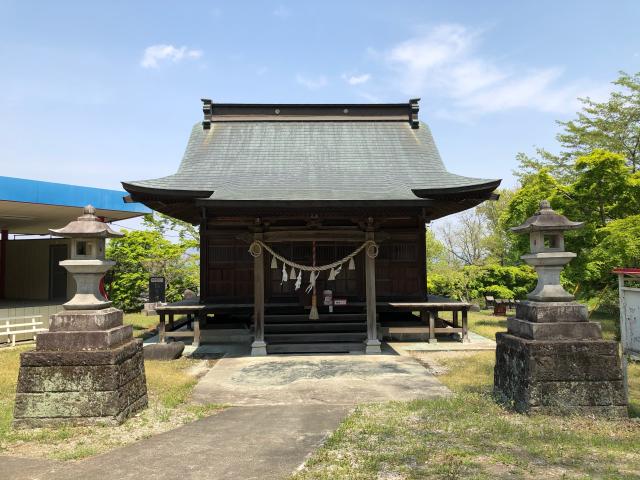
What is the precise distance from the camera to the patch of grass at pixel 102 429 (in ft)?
15.6

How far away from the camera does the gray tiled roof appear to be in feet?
35.7

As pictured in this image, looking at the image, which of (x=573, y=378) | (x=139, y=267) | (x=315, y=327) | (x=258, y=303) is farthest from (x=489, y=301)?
(x=139, y=267)

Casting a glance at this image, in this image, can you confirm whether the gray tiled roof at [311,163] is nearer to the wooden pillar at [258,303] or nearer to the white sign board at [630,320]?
the wooden pillar at [258,303]

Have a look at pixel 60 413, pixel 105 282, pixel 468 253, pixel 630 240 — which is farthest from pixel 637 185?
pixel 468 253

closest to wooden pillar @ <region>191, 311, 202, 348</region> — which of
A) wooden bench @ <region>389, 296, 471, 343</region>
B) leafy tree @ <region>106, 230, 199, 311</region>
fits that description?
wooden bench @ <region>389, 296, 471, 343</region>

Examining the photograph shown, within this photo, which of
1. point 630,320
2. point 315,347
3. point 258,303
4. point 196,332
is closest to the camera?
point 630,320

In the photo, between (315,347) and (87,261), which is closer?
(87,261)

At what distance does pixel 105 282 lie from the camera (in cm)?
2016

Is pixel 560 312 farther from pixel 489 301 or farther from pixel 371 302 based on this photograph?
pixel 489 301

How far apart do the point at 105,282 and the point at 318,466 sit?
19001 millimetres

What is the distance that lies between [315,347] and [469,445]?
696 centimetres

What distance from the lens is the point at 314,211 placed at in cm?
1009

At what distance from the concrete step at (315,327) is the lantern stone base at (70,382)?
635cm

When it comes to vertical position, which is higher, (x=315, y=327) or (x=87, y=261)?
(x=87, y=261)
